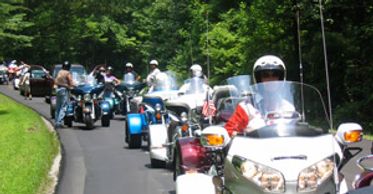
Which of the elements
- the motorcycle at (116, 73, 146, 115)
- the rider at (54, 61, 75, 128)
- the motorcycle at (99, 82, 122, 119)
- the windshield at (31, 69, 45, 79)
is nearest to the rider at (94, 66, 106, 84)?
the motorcycle at (99, 82, 122, 119)

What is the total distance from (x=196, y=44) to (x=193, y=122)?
33029 millimetres

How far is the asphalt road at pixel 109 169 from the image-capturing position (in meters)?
10.4

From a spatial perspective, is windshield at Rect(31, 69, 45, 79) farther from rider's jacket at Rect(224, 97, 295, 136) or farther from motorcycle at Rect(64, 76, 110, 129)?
rider's jacket at Rect(224, 97, 295, 136)

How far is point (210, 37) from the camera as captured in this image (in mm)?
37531

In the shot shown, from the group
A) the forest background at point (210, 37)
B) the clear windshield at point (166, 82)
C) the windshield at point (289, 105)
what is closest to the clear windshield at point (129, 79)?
the forest background at point (210, 37)

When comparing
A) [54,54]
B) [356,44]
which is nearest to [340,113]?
[356,44]

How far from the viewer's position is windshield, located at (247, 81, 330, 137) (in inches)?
229

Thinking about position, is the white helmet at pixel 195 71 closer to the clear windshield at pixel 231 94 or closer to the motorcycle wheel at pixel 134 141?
the motorcycle wheel at pixel 134 141

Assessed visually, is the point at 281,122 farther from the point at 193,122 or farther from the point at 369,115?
the point at 369,115

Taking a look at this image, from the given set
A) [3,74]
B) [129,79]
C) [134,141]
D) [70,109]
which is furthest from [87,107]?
[3,74]

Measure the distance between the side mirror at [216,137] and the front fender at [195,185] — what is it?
0.75m

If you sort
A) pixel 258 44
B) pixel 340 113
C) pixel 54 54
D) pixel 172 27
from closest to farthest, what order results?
pixel 340 113 < pixel 258 44 < pixel 172 27 < pixel 54 54

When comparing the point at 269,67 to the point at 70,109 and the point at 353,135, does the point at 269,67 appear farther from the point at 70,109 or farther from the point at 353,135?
the point at 70,109

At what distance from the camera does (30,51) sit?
62094 millimetres
